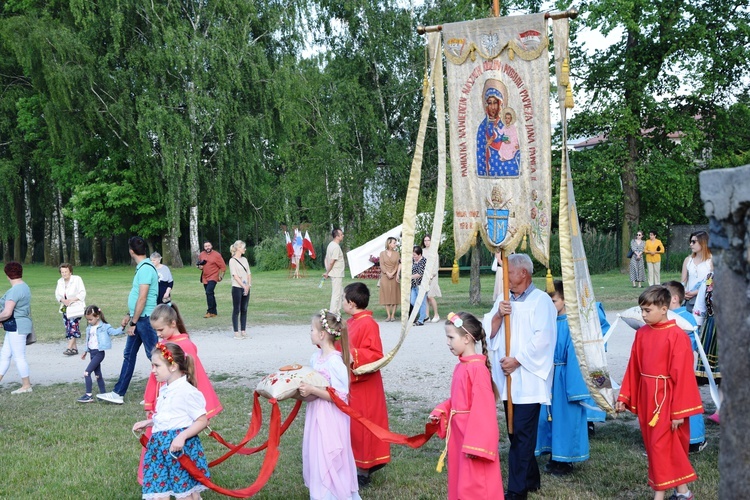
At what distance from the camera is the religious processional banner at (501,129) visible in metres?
5.88

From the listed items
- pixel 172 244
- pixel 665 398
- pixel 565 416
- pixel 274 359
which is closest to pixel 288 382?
pixel 565 416

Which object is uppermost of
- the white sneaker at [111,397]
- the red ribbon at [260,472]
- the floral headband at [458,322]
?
the floral headband at [458,322]

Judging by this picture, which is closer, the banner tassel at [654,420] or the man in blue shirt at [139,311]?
the banner tassel at [654,420]

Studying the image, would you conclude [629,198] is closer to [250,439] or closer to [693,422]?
[693,422]

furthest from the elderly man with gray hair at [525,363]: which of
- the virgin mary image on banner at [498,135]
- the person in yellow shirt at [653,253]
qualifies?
the person in yellow shirt at [653,253]

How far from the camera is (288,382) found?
16.9 ft

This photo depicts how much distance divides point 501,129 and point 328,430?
262 cm

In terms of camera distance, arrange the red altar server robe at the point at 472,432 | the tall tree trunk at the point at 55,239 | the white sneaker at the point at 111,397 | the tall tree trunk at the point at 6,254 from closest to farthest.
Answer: the red altar server robe at the point at 472,432 → the white sneaker at the point at 111,397 → the tall tree trunk at the point at 55,239 → the tall tree trunk at the point at 6,254

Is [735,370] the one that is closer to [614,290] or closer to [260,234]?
[614,290]

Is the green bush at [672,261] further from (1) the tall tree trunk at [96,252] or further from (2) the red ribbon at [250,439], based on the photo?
(1) the tall tree trunk at [96,252]

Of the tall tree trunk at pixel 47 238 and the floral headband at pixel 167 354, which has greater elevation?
the tall tree trunk at pixel 47 238

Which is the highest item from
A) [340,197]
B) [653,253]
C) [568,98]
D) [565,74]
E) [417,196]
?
[340,197]

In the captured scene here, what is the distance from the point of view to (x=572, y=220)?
A: 5.73m

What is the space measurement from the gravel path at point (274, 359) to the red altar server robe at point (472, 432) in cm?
365
